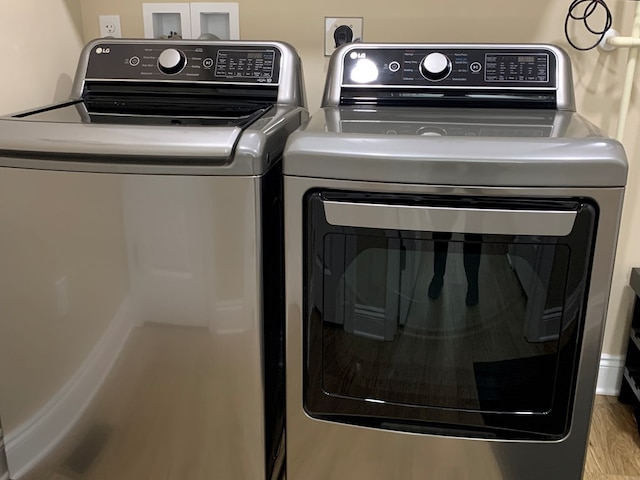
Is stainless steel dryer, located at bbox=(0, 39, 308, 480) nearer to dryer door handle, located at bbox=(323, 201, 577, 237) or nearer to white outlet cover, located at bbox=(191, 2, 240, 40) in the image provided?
dryer door handle, located at bbox=(323, 201, 577, 237)

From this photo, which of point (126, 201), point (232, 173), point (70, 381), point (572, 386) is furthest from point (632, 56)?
point (70, 381)

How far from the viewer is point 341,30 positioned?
71.0 inches

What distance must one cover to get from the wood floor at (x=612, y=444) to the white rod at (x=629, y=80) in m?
0.82

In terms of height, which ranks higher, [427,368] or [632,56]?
[632,56]

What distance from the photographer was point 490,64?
61.4 inches

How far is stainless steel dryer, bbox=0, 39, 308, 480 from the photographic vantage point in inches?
46.8

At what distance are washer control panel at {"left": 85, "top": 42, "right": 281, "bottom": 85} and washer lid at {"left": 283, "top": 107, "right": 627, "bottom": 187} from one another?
457 mm

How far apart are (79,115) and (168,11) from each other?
2.01 ft

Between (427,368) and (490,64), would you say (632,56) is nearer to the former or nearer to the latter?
(490,64)

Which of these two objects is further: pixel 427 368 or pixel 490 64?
pixel 490 64

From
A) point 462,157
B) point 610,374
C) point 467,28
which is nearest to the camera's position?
point 462,157

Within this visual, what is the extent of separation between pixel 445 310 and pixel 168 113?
74 centimetres

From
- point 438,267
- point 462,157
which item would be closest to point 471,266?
point 438,267

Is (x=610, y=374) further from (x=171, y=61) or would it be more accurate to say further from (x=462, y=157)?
(x=171, y=61)
